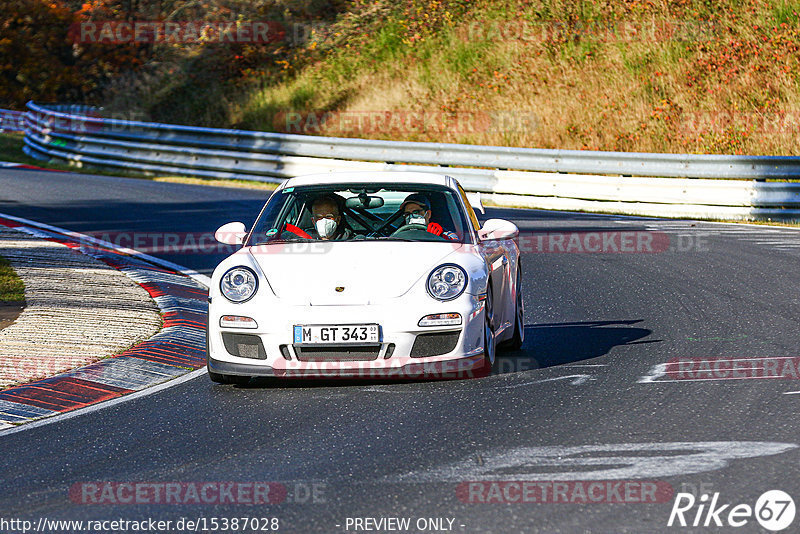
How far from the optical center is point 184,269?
43.8 ft

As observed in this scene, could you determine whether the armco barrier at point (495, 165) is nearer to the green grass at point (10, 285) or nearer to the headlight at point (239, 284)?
the green grass at point (10, 285)

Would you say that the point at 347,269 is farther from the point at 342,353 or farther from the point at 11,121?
the point at 11,121

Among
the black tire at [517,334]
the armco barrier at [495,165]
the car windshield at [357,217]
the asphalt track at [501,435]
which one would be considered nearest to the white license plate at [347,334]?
the asphalt track at [501,435]

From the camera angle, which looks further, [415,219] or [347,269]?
[415,219]

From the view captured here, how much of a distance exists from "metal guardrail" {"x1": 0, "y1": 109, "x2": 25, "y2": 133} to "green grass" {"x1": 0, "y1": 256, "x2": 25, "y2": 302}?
93.9 feet

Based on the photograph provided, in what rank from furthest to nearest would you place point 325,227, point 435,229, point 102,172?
point 102,172 < point 325,227 < point 435,229

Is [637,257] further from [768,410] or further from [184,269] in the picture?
[768,410]

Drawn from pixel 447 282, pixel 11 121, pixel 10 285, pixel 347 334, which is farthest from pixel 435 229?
pixel 11 121

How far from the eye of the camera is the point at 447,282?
7.39m

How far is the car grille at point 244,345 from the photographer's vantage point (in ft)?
24.0

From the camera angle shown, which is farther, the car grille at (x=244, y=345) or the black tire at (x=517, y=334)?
the black tire at (x=517, y=334)

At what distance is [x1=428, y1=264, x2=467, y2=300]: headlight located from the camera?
7332 mm

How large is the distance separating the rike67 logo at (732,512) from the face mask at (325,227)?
12.9 ft

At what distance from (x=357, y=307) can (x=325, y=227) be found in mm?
1258
